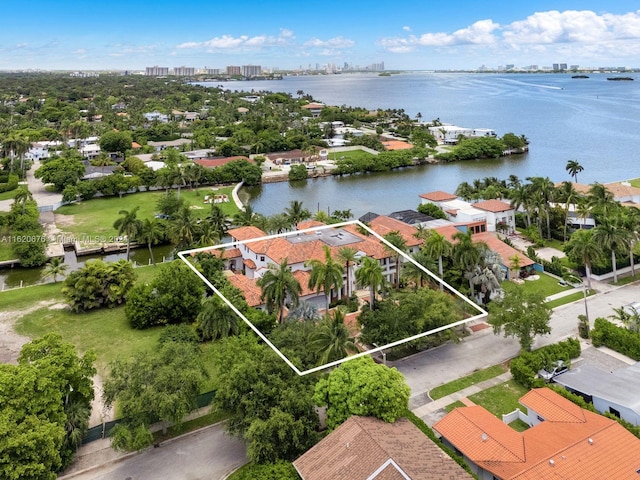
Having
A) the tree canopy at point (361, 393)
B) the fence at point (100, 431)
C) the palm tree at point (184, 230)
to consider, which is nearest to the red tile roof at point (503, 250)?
the tree canopy at point (361, 393)

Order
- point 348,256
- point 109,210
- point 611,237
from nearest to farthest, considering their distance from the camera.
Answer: point 348,256 → point 611,237 → point 109,210

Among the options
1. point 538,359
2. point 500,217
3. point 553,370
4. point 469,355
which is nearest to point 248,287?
point 469,355

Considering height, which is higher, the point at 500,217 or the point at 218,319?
the point at 500,217

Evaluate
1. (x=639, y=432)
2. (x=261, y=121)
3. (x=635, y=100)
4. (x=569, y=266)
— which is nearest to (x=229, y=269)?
(x=639, y=432)

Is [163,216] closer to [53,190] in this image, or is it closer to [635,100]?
[53,190]

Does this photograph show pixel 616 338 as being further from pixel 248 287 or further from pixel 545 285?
pixel 248 287

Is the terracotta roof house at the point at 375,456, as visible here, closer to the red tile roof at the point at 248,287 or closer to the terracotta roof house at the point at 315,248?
the terracotta roof house at the point at 315,248
